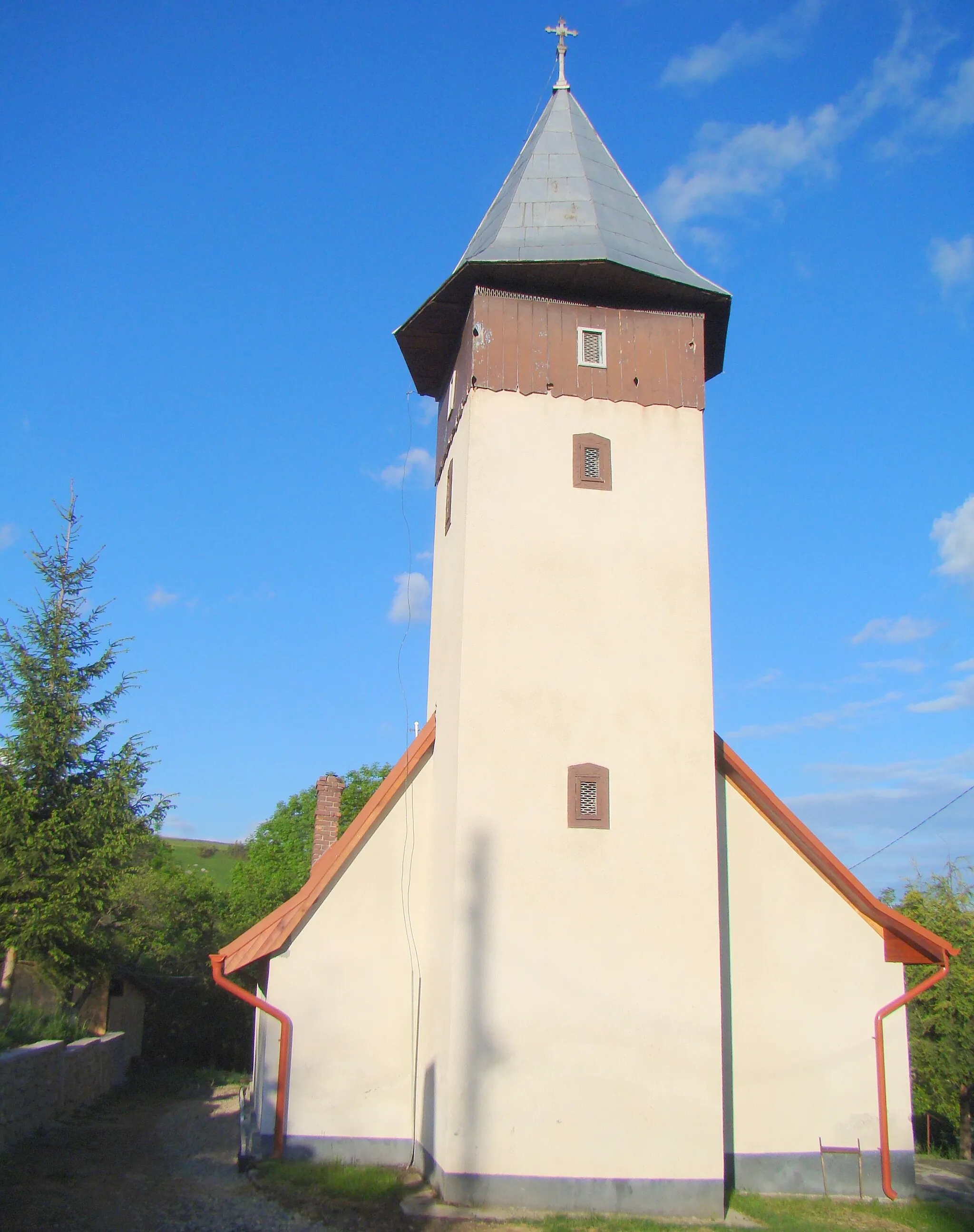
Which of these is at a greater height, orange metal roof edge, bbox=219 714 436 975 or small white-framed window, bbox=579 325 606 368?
small white-framed window, bbox=579 325 606 368

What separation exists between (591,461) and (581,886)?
497 centimetres

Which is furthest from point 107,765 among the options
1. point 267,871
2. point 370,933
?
point 267,871

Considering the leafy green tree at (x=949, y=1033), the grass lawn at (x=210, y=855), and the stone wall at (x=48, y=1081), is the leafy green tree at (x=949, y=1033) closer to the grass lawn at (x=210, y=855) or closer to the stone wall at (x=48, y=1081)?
the stone wall at (x=48, y=1081)

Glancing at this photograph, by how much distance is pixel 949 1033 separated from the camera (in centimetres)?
1947

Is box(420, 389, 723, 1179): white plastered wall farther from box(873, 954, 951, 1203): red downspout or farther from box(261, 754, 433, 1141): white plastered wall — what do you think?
box(873, 954, 951, 1203): red downspout

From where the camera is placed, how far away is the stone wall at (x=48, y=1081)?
12898 mm

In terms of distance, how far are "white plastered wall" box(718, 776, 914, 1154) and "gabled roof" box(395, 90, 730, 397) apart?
6.58m

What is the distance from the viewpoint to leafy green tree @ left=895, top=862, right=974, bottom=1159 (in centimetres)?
1919

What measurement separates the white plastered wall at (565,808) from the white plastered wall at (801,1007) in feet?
4.73

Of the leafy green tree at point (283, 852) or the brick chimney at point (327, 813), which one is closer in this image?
the brick chimney at point (327, 813)

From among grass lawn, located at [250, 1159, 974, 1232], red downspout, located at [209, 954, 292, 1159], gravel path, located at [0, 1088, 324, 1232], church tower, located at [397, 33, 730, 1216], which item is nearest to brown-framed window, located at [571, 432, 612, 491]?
church tower, located at [397, 33, 730, 1216]

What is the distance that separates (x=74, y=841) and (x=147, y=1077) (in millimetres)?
10835

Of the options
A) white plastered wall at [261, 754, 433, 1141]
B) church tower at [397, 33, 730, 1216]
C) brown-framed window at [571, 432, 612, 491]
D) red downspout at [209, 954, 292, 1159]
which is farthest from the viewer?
brown-framed window at [571, 432, 612, 491]

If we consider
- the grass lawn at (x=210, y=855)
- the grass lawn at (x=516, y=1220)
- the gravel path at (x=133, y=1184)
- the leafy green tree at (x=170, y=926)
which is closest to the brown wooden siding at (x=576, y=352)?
the grass lawn at (x=516, y=1220)
